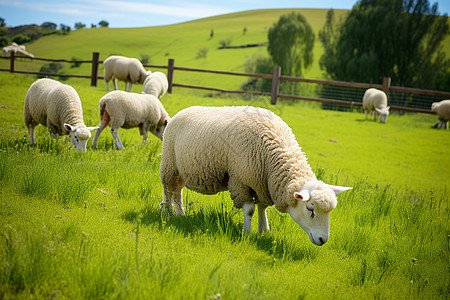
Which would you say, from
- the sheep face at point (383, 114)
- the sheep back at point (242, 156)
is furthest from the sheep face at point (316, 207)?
the sheep face at point (383, 114)

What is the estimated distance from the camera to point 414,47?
114 ft

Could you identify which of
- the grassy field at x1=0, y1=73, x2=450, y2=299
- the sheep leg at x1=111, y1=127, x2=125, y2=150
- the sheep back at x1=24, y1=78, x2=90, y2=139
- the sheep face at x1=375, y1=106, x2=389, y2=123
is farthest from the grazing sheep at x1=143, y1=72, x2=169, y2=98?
the sheep face at x1=375, y1=106, x2=389, y2=123

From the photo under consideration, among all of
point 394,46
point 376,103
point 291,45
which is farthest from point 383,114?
point 291,45

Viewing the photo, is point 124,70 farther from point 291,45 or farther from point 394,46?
point 291,45

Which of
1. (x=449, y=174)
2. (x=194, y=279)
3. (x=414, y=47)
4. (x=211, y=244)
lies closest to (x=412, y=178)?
(x=449, y=174)

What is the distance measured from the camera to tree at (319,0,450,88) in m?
33.9

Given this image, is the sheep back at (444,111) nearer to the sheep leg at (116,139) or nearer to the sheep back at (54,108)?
the sheep leg at (116,139)

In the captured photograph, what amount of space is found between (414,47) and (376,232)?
115 feet

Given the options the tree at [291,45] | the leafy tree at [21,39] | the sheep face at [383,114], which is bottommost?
the sheep face at [383,114]

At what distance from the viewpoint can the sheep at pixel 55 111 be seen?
732 centimetres

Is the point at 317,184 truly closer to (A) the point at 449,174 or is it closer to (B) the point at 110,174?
(B) the point at 110,174

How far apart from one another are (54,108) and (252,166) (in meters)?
5.11

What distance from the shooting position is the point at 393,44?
115 feet

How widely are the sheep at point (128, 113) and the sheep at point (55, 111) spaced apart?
66cm
